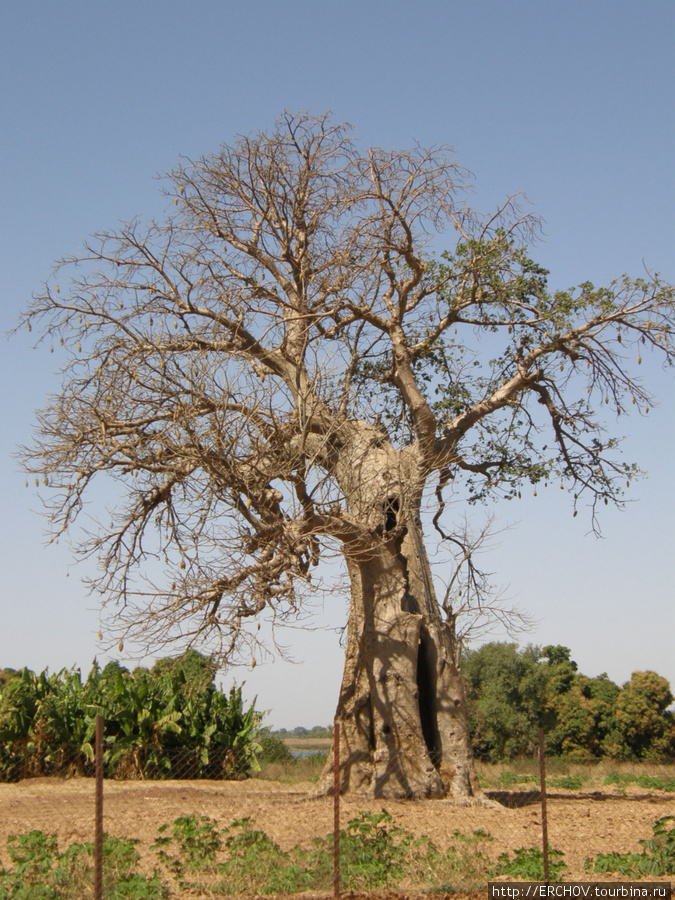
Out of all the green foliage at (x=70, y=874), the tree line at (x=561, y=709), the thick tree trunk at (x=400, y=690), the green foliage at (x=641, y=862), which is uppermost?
the thick tree trunk at (x=400, y=690)

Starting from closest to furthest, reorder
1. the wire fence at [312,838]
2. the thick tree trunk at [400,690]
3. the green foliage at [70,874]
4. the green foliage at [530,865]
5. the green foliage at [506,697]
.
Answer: the green foliage at [70,874] → the wire fence at [312,838] → the green foliage at [530,865] → the thick tree trunk at [400,690] → the green foliage at [506,697]

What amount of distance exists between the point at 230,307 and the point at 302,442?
8.88 ft

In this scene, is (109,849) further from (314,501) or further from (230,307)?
(230,307)

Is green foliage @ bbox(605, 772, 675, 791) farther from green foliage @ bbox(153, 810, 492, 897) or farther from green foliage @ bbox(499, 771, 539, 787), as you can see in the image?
green foliage @ bbox(153, 810, 492, 897)

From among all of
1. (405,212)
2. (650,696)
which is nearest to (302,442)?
(405,212)

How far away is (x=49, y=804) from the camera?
9.95 metres

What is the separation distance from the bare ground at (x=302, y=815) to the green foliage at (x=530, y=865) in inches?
6.2

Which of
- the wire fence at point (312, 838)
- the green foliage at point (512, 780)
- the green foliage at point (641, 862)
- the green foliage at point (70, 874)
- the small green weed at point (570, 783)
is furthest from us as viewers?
the green foliage at point (512, 780)

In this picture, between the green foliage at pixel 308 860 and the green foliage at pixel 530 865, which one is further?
the green foliage at pixel 530 865

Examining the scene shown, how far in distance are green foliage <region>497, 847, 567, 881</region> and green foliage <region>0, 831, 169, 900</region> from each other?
2674 mm

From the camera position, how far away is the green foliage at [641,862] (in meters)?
6.92

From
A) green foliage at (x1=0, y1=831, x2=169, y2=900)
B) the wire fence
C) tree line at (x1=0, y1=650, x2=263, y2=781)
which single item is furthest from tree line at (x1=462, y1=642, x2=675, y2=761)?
green foliage at (x1=0, y1=831, x2=169, y2=900)

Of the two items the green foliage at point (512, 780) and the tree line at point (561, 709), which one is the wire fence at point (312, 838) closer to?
the green foliage at point (512, 780)

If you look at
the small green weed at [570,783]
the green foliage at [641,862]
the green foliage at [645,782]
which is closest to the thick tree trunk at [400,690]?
the green foliage at [641,862]
